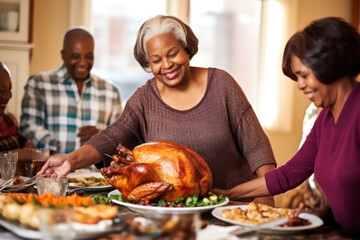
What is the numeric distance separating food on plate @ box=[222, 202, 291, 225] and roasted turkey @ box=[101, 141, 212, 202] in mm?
148

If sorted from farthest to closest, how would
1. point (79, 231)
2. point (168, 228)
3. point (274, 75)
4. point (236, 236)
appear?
point (274, 75) → point (236, 236) → point (79, 231) → point (168, 228)

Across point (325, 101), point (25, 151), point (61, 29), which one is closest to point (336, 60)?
point (325, 101)

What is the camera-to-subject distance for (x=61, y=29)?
16.1 ft

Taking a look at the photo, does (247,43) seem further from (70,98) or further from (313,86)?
(313,86)

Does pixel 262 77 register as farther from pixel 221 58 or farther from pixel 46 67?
pixel 46 67

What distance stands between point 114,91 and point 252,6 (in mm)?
2337

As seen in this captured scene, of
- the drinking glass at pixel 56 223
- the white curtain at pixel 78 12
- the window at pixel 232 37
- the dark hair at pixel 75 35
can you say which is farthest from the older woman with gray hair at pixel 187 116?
the window at pixel 232 37

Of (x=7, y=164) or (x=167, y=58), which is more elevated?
(x=167, y=58)

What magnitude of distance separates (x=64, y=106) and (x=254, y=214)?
293cm

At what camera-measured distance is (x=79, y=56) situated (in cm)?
418

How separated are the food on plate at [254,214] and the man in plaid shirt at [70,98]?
2.67 meters

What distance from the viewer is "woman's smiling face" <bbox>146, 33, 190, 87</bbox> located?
2.24 metres

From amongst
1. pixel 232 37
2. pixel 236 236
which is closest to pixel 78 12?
pixel 232 37

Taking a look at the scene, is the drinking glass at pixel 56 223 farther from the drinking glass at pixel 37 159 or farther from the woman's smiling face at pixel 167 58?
the woman's smiling face at pixel 167 58
